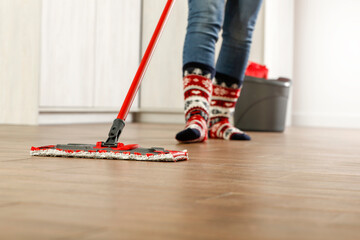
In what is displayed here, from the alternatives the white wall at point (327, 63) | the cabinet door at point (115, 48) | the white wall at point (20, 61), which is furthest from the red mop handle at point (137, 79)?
the white wall at point (327, 63)

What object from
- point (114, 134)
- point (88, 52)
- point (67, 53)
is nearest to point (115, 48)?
point (88, 52)

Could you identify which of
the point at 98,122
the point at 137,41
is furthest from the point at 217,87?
the point at 137,41

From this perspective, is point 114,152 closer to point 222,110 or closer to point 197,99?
point 197,99

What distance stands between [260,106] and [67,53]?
1.06 meters

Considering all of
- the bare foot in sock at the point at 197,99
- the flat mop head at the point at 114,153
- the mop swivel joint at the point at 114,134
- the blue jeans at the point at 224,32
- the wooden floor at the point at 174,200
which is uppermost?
the blue jeans at the point at 224,32

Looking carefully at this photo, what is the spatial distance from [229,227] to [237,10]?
1.44 m

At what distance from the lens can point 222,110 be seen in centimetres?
195

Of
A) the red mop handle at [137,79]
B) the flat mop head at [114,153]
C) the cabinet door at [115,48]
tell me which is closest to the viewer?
the flat mop head at [114,153]

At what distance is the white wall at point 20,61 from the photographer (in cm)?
278

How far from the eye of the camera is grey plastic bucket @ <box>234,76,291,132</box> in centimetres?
295

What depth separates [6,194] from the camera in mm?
617

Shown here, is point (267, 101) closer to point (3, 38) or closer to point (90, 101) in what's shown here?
point (90, 101)

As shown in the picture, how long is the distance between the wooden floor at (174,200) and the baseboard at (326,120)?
3.02 metres

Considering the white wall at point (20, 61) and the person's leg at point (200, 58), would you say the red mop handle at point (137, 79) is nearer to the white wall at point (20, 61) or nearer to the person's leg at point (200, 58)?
the person's leg at point (200, 58)
